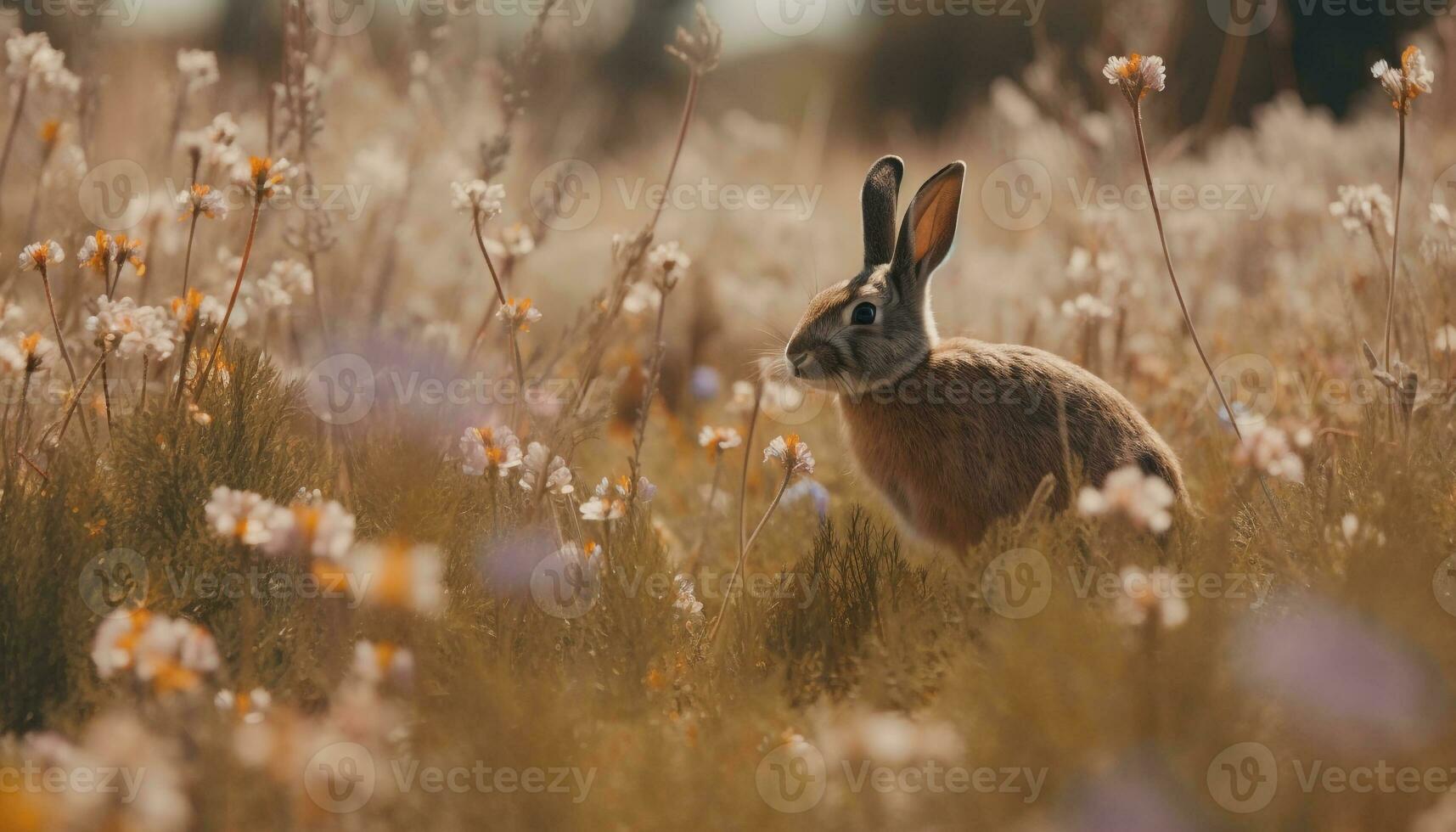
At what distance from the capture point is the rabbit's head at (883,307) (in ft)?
10.3

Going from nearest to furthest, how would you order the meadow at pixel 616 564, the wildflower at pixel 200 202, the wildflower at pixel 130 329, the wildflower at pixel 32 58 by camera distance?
1. the meadow at pixel 616 564
2. the wildflower at pixel 130 329
3. the wildflower at pixel 200 202
4. the wildflower at pixel 32 58

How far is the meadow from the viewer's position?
161 cm

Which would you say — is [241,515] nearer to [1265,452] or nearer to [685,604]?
[685,604]

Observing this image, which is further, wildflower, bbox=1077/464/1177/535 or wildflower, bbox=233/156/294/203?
wildflower, bbox=233/156/294/203

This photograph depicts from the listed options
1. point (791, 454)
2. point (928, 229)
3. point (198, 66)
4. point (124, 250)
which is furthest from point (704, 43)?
point (198, 66)

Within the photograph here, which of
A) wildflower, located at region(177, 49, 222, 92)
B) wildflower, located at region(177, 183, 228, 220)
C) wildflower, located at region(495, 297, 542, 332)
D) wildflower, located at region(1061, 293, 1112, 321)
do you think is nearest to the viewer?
wildflower, located at region(177, 183, 228, 220)

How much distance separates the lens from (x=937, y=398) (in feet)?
10.1

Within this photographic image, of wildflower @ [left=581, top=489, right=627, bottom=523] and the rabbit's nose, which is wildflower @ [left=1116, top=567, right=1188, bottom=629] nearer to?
wildflower @ [left=581, top=489, right=627, bottom=523]

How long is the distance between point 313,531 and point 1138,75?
6.93 feet

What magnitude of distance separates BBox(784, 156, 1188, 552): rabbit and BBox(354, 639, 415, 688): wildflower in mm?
1546

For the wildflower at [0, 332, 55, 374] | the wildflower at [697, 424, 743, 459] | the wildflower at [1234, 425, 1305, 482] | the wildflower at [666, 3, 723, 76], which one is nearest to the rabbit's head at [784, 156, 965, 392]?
the wildflower at [697, 424, 743, 459]

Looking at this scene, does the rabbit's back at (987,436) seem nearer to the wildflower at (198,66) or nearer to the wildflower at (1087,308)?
the wildflower at (1087,308)

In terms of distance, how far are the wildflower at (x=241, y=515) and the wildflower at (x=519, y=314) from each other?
90 centimetres

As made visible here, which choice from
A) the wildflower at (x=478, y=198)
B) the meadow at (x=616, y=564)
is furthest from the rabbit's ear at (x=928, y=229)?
the wildflower at (x=478, y=198)
